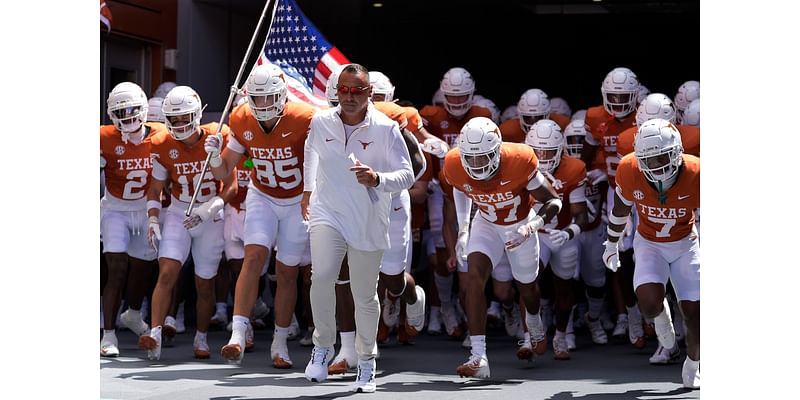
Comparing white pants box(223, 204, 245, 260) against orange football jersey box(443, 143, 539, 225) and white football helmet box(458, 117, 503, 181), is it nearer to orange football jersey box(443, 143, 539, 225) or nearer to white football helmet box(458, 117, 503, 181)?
orange football jersey box(443, 143, 539, 225)

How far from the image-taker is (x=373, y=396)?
739 cm

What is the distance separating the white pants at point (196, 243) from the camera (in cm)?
932

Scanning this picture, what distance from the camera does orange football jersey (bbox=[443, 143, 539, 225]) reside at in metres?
8.74

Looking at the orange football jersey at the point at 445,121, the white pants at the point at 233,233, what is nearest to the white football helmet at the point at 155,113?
the white pants at the point at 233,233

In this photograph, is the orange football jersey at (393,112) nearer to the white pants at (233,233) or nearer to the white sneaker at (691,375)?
→ the white pants at (233,233)

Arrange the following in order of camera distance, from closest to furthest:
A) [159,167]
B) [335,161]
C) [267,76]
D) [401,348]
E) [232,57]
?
[335,161], [267,76], [159,167], [401,348], [232,57]

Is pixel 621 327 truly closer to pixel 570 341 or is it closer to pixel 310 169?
pixel 570 341

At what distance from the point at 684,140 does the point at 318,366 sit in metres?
3.50

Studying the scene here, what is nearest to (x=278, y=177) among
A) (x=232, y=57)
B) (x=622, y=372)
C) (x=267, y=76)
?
(x=267, y=76)

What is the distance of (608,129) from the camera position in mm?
10602

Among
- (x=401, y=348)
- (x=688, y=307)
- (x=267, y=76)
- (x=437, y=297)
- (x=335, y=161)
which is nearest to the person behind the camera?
(x=335, y=161)

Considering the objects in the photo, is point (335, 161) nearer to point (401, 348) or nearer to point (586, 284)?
point (401, 348)
